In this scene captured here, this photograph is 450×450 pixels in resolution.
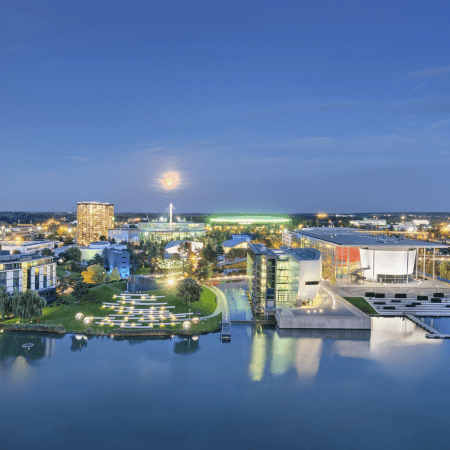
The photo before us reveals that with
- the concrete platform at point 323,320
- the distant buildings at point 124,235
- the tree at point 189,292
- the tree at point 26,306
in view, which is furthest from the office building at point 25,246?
the concrete platform at point 323,320

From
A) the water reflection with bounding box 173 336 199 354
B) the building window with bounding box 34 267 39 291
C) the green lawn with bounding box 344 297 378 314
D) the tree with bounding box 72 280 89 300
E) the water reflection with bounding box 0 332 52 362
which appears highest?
the building window with bounding box 34 267 39 291

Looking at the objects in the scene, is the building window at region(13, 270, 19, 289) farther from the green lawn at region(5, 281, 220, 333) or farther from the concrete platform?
the concrete platform

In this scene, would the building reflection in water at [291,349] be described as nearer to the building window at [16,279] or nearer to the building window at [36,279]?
the building window at [36,279]

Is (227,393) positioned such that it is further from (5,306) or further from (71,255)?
(71,255)

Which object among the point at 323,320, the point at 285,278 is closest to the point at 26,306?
the point at 285,278

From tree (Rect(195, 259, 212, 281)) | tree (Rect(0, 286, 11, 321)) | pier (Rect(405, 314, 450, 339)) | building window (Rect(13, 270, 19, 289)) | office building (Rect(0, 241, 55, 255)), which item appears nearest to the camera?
pier (Rect(405, 314, 450, 339))

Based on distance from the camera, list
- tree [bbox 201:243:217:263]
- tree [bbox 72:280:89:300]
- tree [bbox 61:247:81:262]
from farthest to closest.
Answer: tree [bbox 61:247:81:262] → tree [bbox 201:243:217:263] → tree [bbox 72:280:89:300]

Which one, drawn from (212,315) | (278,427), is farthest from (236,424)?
(212,315)

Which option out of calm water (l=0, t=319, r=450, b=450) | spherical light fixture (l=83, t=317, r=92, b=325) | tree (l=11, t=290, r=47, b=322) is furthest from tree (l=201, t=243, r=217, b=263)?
tree (l=11, t=290, r=47, b=322)
